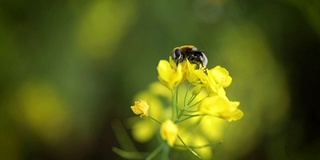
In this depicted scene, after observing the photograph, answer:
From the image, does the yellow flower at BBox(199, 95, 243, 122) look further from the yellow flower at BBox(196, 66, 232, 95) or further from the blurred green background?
the blurred green background

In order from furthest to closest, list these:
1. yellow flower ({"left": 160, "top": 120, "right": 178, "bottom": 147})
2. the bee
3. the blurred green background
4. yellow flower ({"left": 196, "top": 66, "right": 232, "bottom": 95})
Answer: the blurred green background < the bee < yellow flower ({"left": 196, "top": 66, "right": 232, "bottom": 95}) < yellow flower ({"left": 160, "top": 120, "right": 178, "bottom": 147})

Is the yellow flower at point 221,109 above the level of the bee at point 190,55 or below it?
below

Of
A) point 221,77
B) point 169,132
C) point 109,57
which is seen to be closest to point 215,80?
point 221,77

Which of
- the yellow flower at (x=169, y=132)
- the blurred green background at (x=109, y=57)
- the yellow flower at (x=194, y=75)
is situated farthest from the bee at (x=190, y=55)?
the blurred green background at (x=109, y=57)

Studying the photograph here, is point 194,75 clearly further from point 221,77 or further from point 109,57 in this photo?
point 109,57

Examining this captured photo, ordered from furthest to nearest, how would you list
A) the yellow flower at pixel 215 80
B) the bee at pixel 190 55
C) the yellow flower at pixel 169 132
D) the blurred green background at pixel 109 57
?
the blurred green background at pixel 109 57 → the bee at pixel 190 55 → the yellow flower at pixel 215 80 → the yellow flower at pixel 169 132

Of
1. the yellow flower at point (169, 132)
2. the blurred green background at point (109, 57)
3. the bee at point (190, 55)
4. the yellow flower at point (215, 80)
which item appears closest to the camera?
the yellow flower at point (169, 132)

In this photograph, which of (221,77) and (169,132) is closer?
(169,132)

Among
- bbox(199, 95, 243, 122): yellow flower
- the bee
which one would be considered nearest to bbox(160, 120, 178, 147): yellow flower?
bbox(199, 95, 243, 122): yellow flower

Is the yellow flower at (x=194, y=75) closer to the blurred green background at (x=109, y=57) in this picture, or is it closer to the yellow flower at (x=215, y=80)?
the yellow flower at (x=215, y=80)

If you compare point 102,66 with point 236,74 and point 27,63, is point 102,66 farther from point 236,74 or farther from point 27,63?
point 236,74
